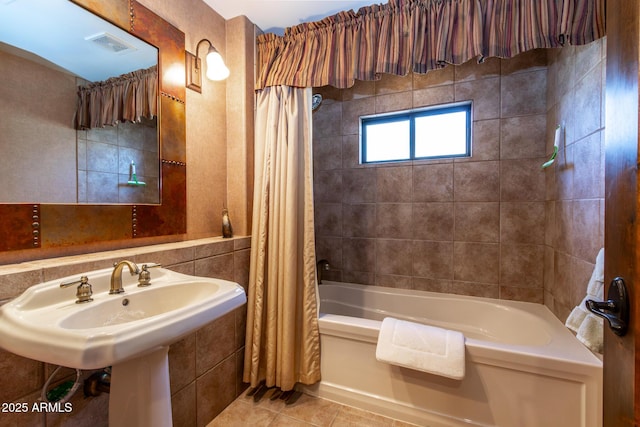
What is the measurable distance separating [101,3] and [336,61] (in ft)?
3.81

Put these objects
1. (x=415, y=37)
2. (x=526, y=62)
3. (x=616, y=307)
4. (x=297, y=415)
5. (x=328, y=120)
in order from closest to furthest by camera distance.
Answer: (x=616, y=307), (x=415, y=37), (x=297, y=415), (x=526, y=62), (x=328, y=120)

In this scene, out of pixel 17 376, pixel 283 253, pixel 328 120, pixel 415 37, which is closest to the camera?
pixel 17 376

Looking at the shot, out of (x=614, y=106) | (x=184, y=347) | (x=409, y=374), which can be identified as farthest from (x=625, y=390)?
(x=184, y=347)

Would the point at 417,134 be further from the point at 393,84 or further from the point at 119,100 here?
the point at 119,100

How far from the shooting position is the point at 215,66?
1599 millimetres

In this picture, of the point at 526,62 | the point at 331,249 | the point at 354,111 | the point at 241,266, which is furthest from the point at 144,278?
the point at 526,62

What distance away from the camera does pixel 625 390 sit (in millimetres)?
540

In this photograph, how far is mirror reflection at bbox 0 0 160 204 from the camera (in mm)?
972

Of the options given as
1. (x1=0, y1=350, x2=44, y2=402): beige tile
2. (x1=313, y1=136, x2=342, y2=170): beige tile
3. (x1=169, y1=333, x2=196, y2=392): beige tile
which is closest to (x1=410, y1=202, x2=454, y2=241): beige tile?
(x1=313, y1=136, x2=342, y2=170): beige tile

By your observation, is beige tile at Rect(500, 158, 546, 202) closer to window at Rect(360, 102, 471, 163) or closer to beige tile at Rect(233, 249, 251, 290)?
window at Rect(360, 102, 471, 163)

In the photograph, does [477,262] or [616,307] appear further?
[477,262]

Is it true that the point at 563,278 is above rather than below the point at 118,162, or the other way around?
below

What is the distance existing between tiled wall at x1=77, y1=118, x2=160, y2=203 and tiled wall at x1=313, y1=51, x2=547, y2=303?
1.55 meters

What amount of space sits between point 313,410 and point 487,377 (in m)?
0.98
